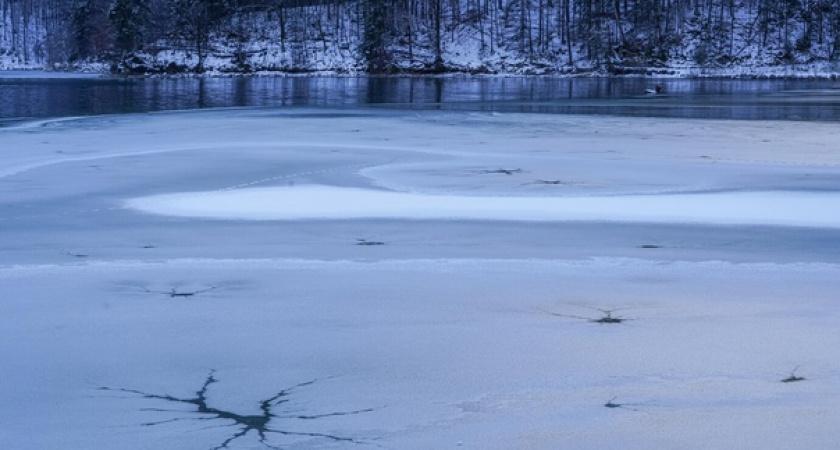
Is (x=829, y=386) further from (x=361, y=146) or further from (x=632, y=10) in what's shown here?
(x=632, y=10)

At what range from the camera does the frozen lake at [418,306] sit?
3717mm

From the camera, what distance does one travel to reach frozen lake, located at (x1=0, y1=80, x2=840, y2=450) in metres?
3.72

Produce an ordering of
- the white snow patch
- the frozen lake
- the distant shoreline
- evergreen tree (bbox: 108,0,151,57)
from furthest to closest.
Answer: evergreen tree (bbox: 108,0,151,57) → the distant shoreline → the white snow patch → the frozen lake

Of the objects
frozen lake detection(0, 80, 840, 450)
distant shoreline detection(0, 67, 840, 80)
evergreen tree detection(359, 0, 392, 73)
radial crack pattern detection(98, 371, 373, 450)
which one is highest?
evergreen tree detection(359, 0, 392, 73)

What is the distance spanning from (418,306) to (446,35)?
78445 mm

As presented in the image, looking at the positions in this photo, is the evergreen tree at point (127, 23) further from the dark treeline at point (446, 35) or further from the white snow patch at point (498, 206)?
the white snow patch at point (498, 206)

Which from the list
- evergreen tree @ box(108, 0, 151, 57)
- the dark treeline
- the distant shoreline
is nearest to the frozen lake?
the distant shoreline

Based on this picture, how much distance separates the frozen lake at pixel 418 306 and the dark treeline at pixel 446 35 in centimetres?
6292

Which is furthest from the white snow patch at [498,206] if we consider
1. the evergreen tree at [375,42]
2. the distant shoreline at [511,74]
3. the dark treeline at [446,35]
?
the evergreen tree at [375,42]

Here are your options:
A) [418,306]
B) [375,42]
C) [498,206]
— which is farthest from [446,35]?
[418,306]

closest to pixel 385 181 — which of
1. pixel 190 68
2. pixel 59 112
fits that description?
pixel 59 112

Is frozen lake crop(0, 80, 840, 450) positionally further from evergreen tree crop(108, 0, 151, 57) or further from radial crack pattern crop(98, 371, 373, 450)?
evergreen tree crop(108, 0, 151, 57)

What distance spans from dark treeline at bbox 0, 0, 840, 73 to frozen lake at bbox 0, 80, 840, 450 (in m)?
62.9

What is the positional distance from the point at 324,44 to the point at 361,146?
67.5m
